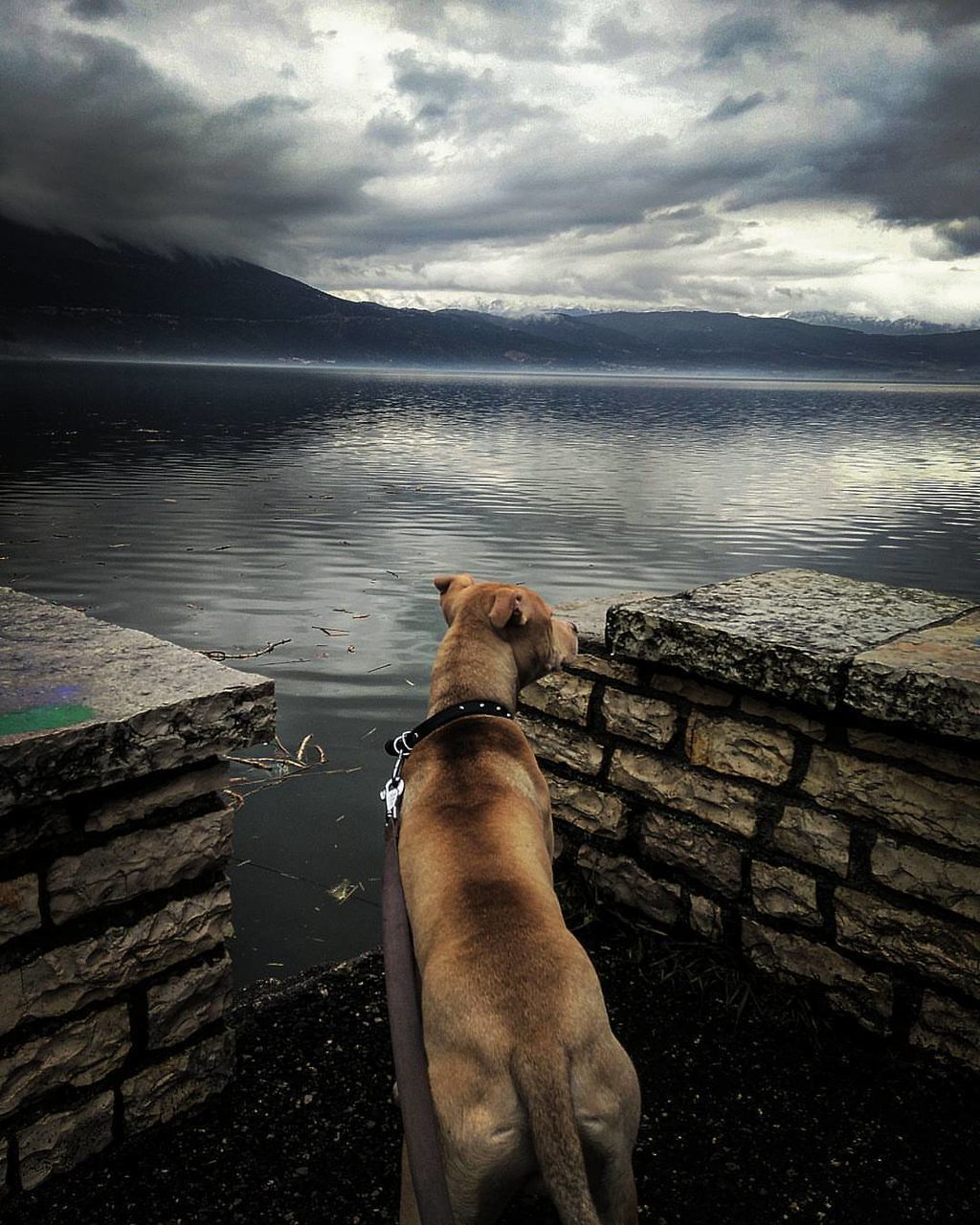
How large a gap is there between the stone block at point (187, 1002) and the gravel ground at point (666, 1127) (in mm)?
384

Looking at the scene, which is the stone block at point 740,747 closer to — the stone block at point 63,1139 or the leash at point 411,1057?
the leash at point 411,1057

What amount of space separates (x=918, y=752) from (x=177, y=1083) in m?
3.28

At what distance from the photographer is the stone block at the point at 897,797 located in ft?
11.5

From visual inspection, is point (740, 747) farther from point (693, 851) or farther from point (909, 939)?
point (909, 939)

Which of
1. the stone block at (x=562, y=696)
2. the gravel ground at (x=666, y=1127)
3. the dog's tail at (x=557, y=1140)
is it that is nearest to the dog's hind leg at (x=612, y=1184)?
the dog's tail at (x=557, y=1140)

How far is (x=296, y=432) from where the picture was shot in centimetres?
4941

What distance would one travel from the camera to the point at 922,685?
11.2 feet

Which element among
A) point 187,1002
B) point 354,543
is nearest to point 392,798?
point 187,1002

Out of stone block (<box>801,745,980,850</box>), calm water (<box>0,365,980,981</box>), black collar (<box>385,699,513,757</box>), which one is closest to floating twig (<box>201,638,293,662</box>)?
calm water (<box>0,365,980,981</box>)

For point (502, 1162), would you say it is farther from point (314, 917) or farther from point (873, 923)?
point (314, 917)

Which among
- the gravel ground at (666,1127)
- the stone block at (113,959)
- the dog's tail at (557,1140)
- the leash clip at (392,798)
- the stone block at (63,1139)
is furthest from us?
the leash clip at (392,798)

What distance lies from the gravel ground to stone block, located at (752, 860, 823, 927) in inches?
16.4

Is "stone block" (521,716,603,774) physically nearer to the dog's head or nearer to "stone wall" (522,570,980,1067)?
"stone wall" (522,570,980,1067)

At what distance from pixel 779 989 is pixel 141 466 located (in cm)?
2993
